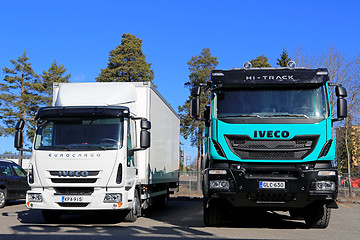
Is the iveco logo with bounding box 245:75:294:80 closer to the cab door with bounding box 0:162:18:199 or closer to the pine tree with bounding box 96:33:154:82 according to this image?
the cab door with bounding box 0:162:18:199

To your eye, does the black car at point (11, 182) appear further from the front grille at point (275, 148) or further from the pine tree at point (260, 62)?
the pine tree at point (260, 62)

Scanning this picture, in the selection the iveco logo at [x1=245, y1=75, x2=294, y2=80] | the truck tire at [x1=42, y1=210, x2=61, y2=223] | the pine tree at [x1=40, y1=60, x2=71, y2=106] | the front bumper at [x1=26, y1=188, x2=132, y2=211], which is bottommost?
the truck tire at [x1=42, y1=210, x2=61, y2=223]

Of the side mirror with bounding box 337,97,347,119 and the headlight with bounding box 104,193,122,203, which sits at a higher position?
the side mirror with bounding box 337,97,347,119

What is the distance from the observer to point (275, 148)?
350 inches

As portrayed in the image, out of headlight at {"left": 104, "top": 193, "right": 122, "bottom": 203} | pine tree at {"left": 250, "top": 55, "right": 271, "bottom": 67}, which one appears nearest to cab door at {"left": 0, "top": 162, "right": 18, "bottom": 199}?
headlight at {"left": 104, "top": 193, "right": 122, "bottom": 203}

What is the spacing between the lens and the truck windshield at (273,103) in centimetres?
911

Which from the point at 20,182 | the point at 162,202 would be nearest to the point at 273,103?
the point at 162,202

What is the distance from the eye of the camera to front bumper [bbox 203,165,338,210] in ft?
28.7

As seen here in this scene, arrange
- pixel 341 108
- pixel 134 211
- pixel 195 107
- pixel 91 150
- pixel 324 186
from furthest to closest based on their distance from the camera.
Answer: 1. pixel 134 211
2. pixel 91 150
3. pixel 195 107
4. pixel 341 108
5. pixel 324 186

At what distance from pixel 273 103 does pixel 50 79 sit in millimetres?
39565

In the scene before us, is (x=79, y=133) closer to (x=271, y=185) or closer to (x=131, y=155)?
(x=131, y=155)

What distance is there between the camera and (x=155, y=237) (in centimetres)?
840

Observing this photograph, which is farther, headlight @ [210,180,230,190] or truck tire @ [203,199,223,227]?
truck tire @ [203,199,223,227]

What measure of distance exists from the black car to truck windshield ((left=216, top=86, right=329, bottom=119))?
32.0 ft
